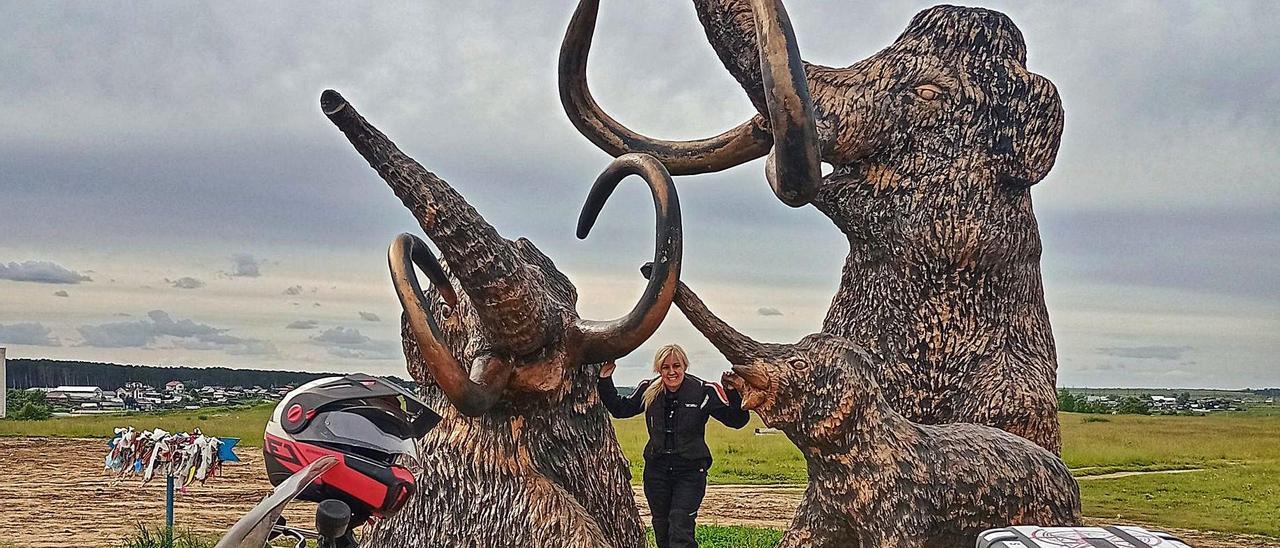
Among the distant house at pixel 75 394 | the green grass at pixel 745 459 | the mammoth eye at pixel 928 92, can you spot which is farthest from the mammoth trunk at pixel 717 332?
the distant house at pixel 75 394

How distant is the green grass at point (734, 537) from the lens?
28.1 feet

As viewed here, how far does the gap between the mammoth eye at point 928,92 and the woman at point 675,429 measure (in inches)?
64.7

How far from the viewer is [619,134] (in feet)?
20.6

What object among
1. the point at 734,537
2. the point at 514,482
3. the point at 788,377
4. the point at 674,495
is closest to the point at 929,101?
the point at 788,377

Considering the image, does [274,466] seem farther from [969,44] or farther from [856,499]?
[969,44]

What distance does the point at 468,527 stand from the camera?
4.62 metres

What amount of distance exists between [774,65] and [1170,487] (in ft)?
33.8

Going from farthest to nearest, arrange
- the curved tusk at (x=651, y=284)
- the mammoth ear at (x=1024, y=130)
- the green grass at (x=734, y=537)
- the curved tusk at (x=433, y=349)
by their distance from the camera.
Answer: the green grass at (x=734, y=537) < the mammoth ear at (x=1024, y=130) < the curved tusk at (x=651, y=284) < the curved tusk at (x=433, y=349)

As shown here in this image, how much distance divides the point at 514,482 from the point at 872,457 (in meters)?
1.45

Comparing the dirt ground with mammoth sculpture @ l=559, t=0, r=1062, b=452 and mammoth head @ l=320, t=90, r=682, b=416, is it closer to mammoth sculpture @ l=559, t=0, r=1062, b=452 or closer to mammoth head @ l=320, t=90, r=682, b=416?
mammoth sculpture @ l=559, t=0, r=1062, b=452

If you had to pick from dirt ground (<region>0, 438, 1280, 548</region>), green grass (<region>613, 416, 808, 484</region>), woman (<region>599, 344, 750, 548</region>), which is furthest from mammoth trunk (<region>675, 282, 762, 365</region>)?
green grass (<region>613, 416, 808, 484</region>)

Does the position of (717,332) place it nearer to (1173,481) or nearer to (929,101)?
(929,101)

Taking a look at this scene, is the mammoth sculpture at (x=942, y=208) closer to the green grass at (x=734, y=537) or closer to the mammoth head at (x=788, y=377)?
the mammoth head at (x=788, y=377)

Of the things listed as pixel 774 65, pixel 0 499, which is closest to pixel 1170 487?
pixel 774 65
